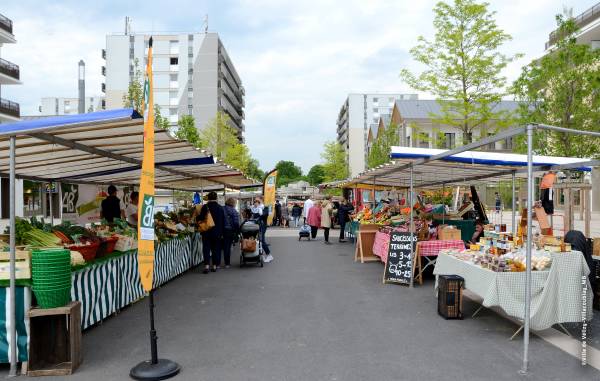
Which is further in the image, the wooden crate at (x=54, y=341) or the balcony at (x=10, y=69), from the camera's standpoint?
the balcony at (x=10, y=69)

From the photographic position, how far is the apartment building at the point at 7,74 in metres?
35.4

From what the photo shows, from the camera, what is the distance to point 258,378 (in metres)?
4.80

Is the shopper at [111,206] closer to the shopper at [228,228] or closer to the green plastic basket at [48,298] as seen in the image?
the shopper at [228,228]

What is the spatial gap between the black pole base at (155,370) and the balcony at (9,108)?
122ft

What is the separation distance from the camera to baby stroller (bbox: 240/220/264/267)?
12.5 metres

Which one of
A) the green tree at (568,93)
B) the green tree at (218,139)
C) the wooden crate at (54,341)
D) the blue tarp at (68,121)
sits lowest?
the wooden crate at (54,341)

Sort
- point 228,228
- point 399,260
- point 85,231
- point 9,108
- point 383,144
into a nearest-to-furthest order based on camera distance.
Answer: point 85,231, point 399,260, point 228,228, point 9,108, point 383,144

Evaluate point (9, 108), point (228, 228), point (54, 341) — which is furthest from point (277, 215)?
point (54, 341)

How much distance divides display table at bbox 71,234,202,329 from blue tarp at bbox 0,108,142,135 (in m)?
1.87

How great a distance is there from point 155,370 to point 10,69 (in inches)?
1549

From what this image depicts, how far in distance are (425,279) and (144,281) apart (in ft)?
24.6

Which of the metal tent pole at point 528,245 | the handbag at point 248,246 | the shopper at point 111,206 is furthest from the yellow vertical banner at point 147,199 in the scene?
the handbag at point 248,246

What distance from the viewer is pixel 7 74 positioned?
119 feet

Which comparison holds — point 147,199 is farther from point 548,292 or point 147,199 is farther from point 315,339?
point 548,292
